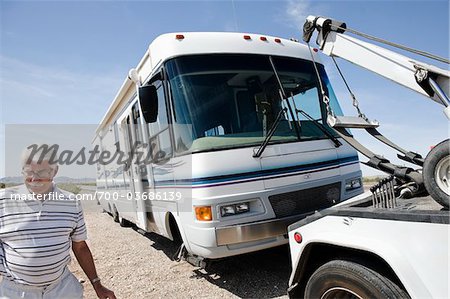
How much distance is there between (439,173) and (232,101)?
2547 mm

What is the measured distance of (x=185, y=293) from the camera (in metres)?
4.03

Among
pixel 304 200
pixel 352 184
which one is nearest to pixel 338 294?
pixel 304 200

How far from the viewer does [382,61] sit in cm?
296

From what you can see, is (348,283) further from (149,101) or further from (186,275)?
(149,101)

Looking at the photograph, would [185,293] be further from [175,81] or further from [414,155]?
[414,155]

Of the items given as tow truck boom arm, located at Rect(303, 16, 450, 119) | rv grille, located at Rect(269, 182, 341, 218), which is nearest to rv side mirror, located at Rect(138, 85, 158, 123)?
rv grille, located at Rect(269, 182, 341, 218)

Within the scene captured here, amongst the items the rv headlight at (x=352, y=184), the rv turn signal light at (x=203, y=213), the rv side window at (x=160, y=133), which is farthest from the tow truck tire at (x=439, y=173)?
the rv side window at (x=160, y=133)

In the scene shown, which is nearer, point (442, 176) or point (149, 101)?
point (442, 176)

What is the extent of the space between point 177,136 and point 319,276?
94.5 inches

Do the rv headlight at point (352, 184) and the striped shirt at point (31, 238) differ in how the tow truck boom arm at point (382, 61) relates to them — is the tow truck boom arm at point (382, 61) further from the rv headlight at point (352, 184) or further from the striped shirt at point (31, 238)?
the striped shirt at point (31, 238)

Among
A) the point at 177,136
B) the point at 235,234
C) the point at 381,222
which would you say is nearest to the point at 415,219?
the point at 381,222

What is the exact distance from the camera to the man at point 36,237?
219cm

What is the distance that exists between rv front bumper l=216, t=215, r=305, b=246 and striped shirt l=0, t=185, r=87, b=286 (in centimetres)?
169

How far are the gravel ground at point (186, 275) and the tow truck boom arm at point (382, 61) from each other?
2545 mm
